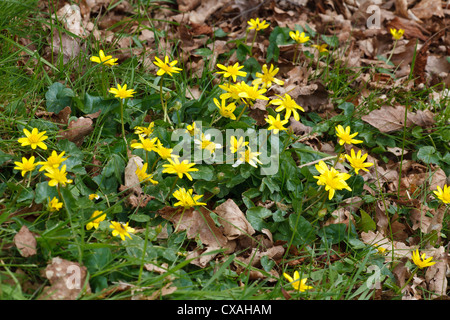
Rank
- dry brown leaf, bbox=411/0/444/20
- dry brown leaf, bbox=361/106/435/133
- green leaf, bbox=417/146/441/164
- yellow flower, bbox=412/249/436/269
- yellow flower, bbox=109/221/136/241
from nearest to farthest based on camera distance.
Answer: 1. yellow flower, bbox=109/221/136/241
2. yellow flower, bbox=412/249/436/269
3. green leaf, bbox=417/146/441/164
4. dry brown leaf, bbox=361/106/435/133
5. dry brown leaf, bbox=411/0/444/20

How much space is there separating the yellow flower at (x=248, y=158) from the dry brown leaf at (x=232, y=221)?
0.20 metres

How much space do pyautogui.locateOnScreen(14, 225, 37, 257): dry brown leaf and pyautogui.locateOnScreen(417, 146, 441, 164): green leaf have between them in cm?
206

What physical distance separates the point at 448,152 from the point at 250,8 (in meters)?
1.80

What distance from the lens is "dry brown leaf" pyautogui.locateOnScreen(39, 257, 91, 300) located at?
1615 mm

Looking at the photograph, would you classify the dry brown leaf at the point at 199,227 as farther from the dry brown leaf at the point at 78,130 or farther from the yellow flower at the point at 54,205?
the dry brown leaf at the point at 78,130

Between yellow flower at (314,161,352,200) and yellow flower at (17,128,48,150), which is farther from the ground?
yellow flower at (17,128,48,150)

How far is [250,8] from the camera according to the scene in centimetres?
346

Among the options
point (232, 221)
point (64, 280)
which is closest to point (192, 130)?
point (232, 221)

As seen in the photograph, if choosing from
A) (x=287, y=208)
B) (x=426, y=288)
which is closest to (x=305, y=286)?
(x=287, y=208)

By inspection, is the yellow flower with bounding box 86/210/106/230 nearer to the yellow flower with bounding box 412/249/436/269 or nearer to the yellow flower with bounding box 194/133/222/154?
the yellow flower with bounding box 194/133/222/154

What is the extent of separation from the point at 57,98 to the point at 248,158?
1.10 meters

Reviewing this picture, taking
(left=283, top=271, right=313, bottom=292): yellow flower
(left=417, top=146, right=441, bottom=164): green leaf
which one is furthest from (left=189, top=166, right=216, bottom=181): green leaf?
(left=417, top=146, right=441, bottom=164): green leaf

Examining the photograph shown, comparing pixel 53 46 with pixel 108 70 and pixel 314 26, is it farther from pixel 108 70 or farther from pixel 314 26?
pixel 314 26

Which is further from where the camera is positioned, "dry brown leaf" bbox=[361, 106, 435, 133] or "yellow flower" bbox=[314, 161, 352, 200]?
"dry brown leaf" bbox=[361, 106, 435, 133]
